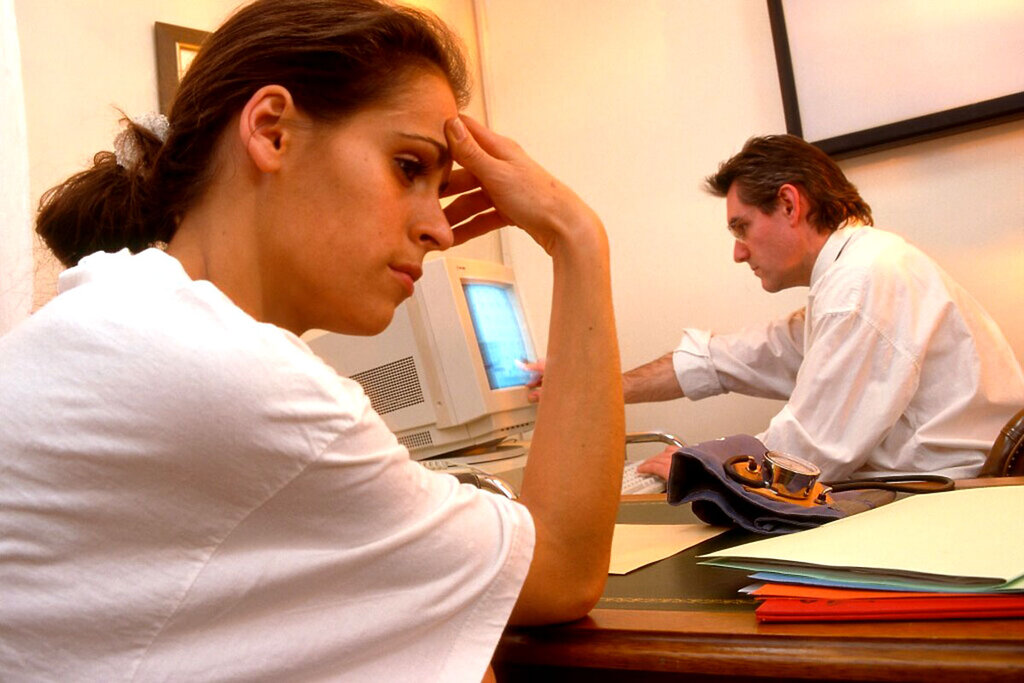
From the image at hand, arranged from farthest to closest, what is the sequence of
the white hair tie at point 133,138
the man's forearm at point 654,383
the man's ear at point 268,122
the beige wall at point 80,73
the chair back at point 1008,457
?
1. the man's forearm at point 654,383
2. the beige wall at point 80,73
3. the chair back at point 1008,457
4. the white hair tie at point 133,138
5. the man's ear at point 268,122

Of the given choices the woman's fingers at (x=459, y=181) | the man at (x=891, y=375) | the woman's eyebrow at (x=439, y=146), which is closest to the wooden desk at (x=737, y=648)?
the woman's eyebrow at (x=439, y=146)

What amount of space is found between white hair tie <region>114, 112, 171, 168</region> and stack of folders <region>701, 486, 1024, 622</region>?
66 centimetres

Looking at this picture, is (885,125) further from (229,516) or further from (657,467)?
(229,516)

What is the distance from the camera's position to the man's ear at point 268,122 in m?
0.80

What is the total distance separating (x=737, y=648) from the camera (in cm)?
60

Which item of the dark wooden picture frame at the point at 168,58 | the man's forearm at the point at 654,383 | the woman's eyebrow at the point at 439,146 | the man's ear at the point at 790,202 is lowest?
the man's forearm at the point at 654,383

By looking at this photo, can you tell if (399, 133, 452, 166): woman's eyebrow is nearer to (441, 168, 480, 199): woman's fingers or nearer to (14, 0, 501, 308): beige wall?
(441, 168, 480, 199): woman's fingers

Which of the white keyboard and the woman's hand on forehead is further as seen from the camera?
the white keyboard

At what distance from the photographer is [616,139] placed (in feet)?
10.2

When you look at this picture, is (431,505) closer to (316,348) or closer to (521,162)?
(521,162)

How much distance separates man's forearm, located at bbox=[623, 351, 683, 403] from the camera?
2783mm

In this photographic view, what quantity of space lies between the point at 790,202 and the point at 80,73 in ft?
5.77

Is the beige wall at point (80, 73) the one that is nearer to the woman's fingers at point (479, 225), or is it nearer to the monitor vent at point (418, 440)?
the monitor vent at point (418, 440)

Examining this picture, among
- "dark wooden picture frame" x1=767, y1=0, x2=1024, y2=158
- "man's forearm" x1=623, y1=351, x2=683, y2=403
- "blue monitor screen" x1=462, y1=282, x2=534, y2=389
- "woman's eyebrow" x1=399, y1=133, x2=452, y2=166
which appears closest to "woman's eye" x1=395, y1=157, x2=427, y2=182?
"woman's eyebrow" x1=399, y1=133, x2=452, y2=166
